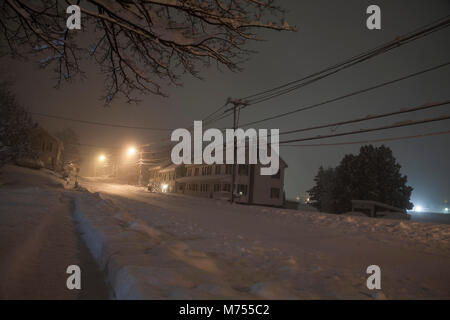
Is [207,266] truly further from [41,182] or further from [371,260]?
[41,182]

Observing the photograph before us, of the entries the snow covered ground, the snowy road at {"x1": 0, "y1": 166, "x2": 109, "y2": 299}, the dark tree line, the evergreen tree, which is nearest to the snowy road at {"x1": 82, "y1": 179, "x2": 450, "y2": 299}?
the snow covered ground

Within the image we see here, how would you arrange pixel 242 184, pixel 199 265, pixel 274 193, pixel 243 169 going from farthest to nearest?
pixel 274 193, pixel 243 169, pixel 242 184, pixel 199 265

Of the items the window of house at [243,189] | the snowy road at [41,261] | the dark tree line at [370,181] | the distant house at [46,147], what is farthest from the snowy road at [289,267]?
the distant house at [46,147]

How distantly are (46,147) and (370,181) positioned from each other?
52478 mm

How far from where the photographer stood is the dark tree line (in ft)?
118

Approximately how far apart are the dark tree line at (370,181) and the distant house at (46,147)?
46583 mm

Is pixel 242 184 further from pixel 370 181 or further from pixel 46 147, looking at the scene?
pixel 46 147

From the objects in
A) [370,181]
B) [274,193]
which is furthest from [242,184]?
[370,181]

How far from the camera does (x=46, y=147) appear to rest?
1513 inches

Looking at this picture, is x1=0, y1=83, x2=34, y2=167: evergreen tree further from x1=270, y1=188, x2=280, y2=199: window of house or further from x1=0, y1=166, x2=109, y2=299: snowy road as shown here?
x1=270, y1=188, x2=280, y2=199: window of house

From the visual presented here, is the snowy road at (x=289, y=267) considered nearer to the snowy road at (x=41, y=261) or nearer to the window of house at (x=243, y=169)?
the snowy road at (x=41, y=261)

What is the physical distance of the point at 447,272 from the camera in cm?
461

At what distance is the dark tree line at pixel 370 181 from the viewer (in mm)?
36062

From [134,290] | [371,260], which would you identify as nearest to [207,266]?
[134,290]
